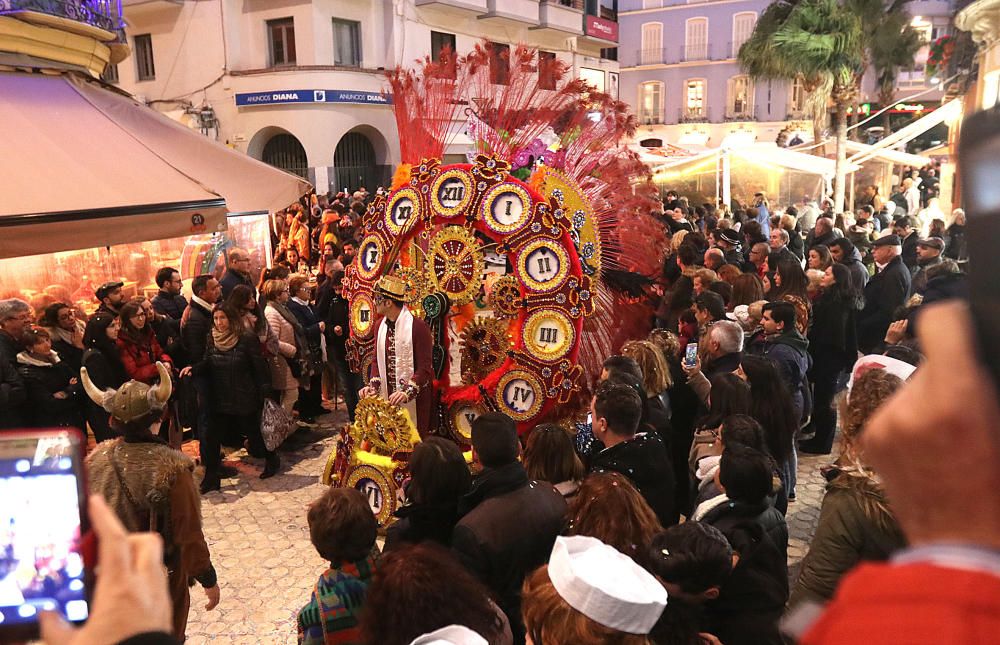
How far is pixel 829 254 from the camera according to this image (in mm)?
7078

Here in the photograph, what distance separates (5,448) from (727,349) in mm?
3959

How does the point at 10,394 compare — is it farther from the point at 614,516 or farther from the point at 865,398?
the point at 865,398

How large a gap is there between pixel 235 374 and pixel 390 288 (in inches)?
64.2

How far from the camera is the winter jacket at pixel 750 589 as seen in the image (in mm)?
2307

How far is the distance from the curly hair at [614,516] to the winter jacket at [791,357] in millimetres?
2466

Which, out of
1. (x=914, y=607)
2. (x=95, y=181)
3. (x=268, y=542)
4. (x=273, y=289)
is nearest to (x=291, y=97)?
(x=273, y=289)

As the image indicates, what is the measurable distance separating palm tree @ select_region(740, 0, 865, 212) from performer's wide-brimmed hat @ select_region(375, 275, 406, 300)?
1214cm

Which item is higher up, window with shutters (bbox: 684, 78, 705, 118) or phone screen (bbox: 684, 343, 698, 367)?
window with shutters (bbox: 684, 78, 705, 118)

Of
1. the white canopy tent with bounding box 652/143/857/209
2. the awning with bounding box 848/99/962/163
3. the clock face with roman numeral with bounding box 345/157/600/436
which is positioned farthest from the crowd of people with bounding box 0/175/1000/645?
the awning with bounding box 848/99/962/163

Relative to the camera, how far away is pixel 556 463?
3.32 m

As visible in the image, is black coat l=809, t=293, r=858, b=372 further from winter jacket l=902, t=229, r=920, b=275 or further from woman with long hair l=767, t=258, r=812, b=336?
winter jacket l=902, t=229, r=920, b=275

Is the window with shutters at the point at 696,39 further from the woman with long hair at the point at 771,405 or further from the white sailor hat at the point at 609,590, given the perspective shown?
the white sailor hat at the point at 609,590

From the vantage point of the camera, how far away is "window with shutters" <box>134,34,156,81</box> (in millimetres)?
18281

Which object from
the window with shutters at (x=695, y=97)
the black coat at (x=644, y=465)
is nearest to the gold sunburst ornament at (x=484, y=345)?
the black coat at (x=644, y=465)
